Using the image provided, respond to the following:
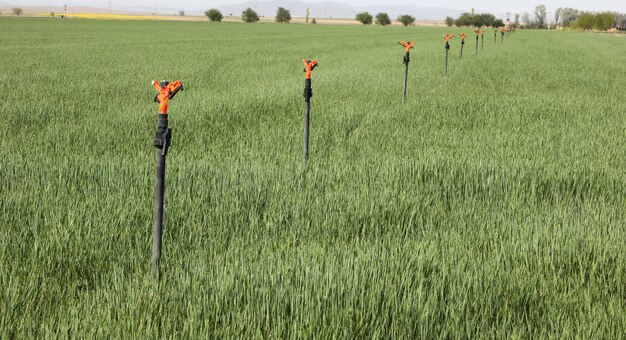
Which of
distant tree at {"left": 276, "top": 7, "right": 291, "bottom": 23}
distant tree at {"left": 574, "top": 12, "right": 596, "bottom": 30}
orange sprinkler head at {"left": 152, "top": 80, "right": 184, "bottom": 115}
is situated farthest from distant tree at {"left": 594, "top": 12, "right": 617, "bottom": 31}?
orange sprinkler head at {"left": 152, "top": 80, "right": 184, "bottom": 115}

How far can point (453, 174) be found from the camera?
5.34 metres

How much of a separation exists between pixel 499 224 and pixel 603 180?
6.06 ft

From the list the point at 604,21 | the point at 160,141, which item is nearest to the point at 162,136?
the point at 160,141

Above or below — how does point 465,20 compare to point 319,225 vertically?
above

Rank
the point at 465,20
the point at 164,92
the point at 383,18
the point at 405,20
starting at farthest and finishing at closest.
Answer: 1. the point at 405,20
2. the point at 465,20
3. the point at 383,18
4. the point at 164,92

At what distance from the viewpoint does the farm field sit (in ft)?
8.89

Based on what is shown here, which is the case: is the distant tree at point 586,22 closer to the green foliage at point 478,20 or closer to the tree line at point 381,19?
the green foliage at point 478,20

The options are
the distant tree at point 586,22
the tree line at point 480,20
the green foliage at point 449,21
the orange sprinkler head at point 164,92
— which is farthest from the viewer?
the green foliage at point 449,21

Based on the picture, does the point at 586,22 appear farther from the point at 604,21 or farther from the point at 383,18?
the point at 383,18

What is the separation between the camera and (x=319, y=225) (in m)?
4.06

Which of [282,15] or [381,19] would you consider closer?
[282,15]

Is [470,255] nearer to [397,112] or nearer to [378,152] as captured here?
[378,152]

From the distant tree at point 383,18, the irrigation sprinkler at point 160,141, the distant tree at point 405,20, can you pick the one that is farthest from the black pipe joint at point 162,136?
the distant tree at point 405,20

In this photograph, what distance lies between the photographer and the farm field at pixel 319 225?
271 cm
